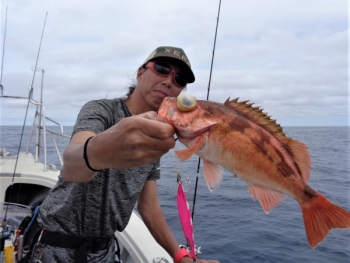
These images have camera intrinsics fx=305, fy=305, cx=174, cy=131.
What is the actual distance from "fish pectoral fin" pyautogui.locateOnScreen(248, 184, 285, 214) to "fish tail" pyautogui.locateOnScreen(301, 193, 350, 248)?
17 centimetres

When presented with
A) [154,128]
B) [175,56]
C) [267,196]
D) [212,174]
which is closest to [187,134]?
[154,128]

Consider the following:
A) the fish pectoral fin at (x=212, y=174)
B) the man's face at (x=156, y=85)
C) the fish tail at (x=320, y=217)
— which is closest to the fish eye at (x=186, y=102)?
the fish pectoral fin at (x=212, y=174)

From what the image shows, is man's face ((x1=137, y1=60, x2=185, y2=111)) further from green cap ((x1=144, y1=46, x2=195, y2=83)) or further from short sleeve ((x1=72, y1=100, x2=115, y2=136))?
short sleeve ((x1=72, y1=100, x2=115, y2=136))

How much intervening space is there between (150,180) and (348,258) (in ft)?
16.7

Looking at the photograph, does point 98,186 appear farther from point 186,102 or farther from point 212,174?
point 186,102

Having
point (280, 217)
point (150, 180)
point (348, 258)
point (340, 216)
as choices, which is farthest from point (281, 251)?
point (340, 216)

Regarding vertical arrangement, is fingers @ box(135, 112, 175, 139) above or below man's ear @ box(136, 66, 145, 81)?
below

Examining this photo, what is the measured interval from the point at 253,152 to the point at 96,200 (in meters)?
1.18

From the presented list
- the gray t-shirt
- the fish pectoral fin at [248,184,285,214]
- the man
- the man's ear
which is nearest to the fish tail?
the fish pectoral fin at [248,184,285,214]

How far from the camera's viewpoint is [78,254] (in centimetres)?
226

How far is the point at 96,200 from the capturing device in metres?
2.22

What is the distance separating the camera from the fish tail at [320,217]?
1702 millimetres

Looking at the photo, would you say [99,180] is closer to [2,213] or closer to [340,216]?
[340,216]

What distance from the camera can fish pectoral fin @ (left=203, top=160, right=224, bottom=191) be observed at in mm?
1918
